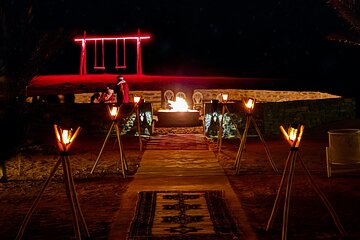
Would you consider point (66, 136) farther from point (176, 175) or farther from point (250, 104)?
point (250, 104)

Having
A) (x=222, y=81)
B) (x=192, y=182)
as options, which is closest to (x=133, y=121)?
(x=192, y=182)

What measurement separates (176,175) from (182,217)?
360 centimetres

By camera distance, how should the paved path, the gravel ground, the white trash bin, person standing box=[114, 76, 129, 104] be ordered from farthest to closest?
person standing box=[114, 76, 129, 104] → the white trash bin → the paved path → the gravel ground

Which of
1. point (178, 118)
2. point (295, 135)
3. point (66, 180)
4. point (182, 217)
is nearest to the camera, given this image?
point (66, 180)

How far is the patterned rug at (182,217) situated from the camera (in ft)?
23.2

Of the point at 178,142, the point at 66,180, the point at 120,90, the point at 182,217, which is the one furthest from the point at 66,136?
the point at 120,90

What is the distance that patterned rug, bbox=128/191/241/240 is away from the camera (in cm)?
707

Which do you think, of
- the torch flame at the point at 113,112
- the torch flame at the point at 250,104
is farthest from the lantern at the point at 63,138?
the torch flame at the point at 250,104

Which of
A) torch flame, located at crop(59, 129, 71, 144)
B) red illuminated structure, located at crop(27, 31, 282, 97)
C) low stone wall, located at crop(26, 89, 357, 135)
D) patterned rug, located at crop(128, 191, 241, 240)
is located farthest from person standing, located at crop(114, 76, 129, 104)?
torch flame, located at crop(59, 129, 71, 144)

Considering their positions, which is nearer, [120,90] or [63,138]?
[63,138]

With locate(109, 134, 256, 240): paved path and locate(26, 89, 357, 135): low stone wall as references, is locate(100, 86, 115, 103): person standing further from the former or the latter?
locate(109, 134, 256, 240): paved path

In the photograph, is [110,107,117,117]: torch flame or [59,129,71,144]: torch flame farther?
[110,107,117,117]: torch flame

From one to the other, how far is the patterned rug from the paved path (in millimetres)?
137

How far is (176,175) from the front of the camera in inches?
454
